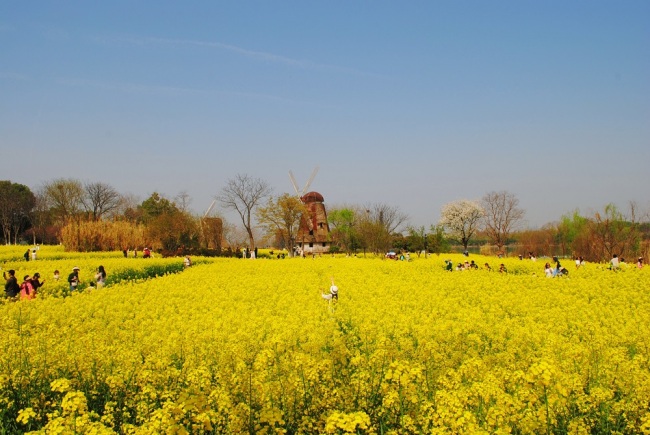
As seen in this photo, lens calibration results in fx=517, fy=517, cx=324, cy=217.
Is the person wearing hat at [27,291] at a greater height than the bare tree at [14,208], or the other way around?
the bare tree at [14,208]

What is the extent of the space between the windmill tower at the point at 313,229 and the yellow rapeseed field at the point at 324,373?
66.1 metres

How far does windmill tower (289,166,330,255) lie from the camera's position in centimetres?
8212

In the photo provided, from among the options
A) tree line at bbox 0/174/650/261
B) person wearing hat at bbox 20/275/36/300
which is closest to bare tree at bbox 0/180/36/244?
tree line at bbox 0/174/650/261

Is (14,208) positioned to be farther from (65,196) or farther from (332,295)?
(332,295)

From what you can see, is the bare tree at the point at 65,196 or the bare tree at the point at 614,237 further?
the bare tree at the point at 65,196

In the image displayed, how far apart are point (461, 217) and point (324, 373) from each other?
297ft

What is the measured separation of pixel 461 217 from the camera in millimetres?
93812

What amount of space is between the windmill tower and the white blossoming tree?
24.2 meters

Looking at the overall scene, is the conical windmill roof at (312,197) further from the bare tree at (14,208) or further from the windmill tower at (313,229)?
the bare tree at (14,208)

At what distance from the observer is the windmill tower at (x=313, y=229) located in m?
82.1

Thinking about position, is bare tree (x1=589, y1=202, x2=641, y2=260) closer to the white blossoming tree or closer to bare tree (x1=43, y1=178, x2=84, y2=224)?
the white blossoming tree

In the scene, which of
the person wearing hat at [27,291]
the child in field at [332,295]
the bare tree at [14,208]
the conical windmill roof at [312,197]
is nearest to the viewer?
the child in field at [332,295]

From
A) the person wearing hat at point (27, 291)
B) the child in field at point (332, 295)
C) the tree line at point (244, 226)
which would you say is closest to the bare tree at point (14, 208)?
the tree line at point (244, 226)

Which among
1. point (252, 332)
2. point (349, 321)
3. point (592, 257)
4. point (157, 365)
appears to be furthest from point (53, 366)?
point (592, 257)
